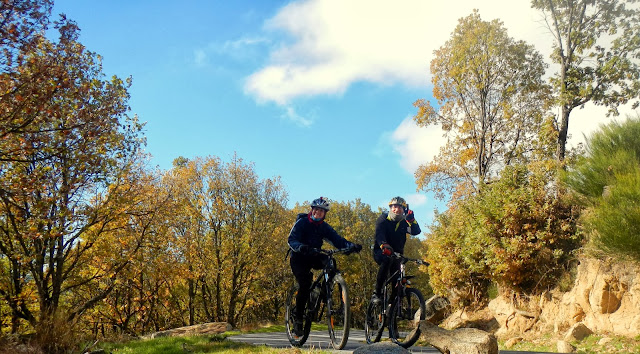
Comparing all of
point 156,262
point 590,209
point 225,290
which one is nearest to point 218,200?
point 225,290

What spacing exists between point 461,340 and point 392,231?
214 cm

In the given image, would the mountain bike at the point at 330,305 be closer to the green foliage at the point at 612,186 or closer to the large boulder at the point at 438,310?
the green foliage at the point at 612,186

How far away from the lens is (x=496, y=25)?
23.4 metres

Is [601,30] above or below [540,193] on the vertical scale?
above

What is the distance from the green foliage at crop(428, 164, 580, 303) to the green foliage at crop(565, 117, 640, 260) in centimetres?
216

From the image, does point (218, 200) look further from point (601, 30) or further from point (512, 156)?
point (601, 30)

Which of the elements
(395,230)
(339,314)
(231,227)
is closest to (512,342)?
(395,230)

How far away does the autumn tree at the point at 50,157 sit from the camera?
1081 cm

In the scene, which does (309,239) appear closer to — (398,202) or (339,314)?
(339,314)

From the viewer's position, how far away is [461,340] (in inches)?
272

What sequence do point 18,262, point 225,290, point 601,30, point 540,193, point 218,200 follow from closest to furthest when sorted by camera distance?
point 18,262
point 540,193
point 601,30
point 218,200
point 225,290

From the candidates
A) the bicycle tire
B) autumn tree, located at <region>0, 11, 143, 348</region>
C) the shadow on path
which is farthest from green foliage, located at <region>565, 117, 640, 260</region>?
autumn tree, located at <region>0, 11, 143, 348</region>

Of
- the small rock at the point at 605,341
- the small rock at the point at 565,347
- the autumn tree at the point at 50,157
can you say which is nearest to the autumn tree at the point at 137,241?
the autumn tree at the point at 50,157

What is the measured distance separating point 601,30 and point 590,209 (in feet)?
37.7
